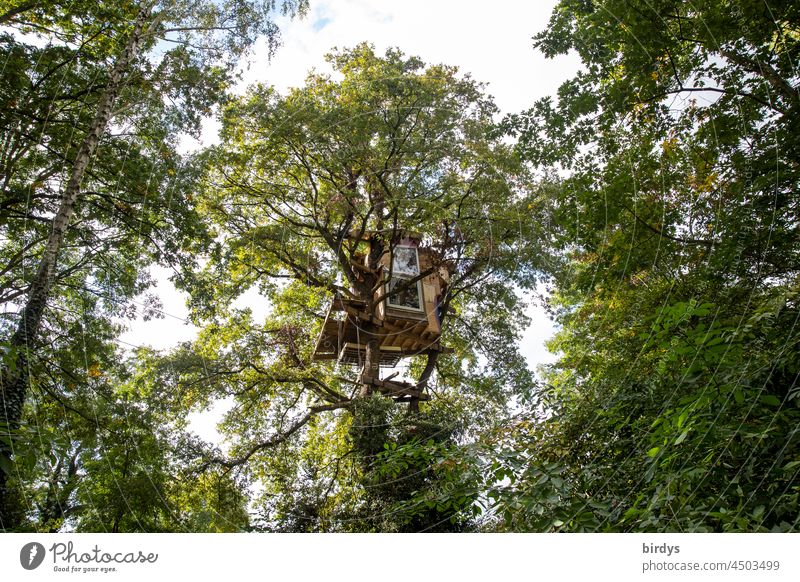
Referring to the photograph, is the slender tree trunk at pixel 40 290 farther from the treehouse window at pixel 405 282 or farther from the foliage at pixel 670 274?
the treehouse window at pixel 405 282

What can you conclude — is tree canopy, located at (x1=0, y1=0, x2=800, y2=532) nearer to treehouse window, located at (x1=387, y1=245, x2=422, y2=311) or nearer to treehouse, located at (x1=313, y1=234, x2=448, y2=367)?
treehouse, located at (x1=313, y1=234, x2=448, y2=367)

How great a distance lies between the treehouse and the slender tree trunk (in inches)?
96.6

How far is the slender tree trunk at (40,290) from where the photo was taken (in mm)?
2197

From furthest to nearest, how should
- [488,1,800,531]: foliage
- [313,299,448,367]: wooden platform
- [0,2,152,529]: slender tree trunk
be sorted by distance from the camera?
[313,299,448,367]: wooden platform → [0,2,152,529]: slender tree trunk → [488,1,800,531]: foliage

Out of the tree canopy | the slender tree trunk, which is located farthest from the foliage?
the slender tree trunk

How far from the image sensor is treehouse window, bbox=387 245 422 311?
5113 millimetres

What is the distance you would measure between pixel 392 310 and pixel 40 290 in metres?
2.96

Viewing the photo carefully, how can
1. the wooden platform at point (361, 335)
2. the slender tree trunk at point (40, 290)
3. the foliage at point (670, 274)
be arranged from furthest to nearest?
the wooden platform at point (361, 335), the slender tree trunk at point (40, 290), the foliage at point (670, 274)

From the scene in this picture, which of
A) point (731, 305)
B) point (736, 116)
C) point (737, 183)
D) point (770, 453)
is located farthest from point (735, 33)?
point (770, 453)

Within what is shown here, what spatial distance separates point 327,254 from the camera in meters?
5.30

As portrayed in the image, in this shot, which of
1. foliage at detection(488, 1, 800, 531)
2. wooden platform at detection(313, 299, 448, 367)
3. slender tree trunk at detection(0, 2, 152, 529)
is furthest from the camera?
wooden platform at detection(313, 299, 448, 367)

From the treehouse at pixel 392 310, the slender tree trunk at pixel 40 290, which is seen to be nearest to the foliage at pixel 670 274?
the treehouse at pixel 392 310

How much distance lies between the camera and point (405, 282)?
16.9 ft

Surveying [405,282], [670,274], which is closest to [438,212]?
[405,282]
